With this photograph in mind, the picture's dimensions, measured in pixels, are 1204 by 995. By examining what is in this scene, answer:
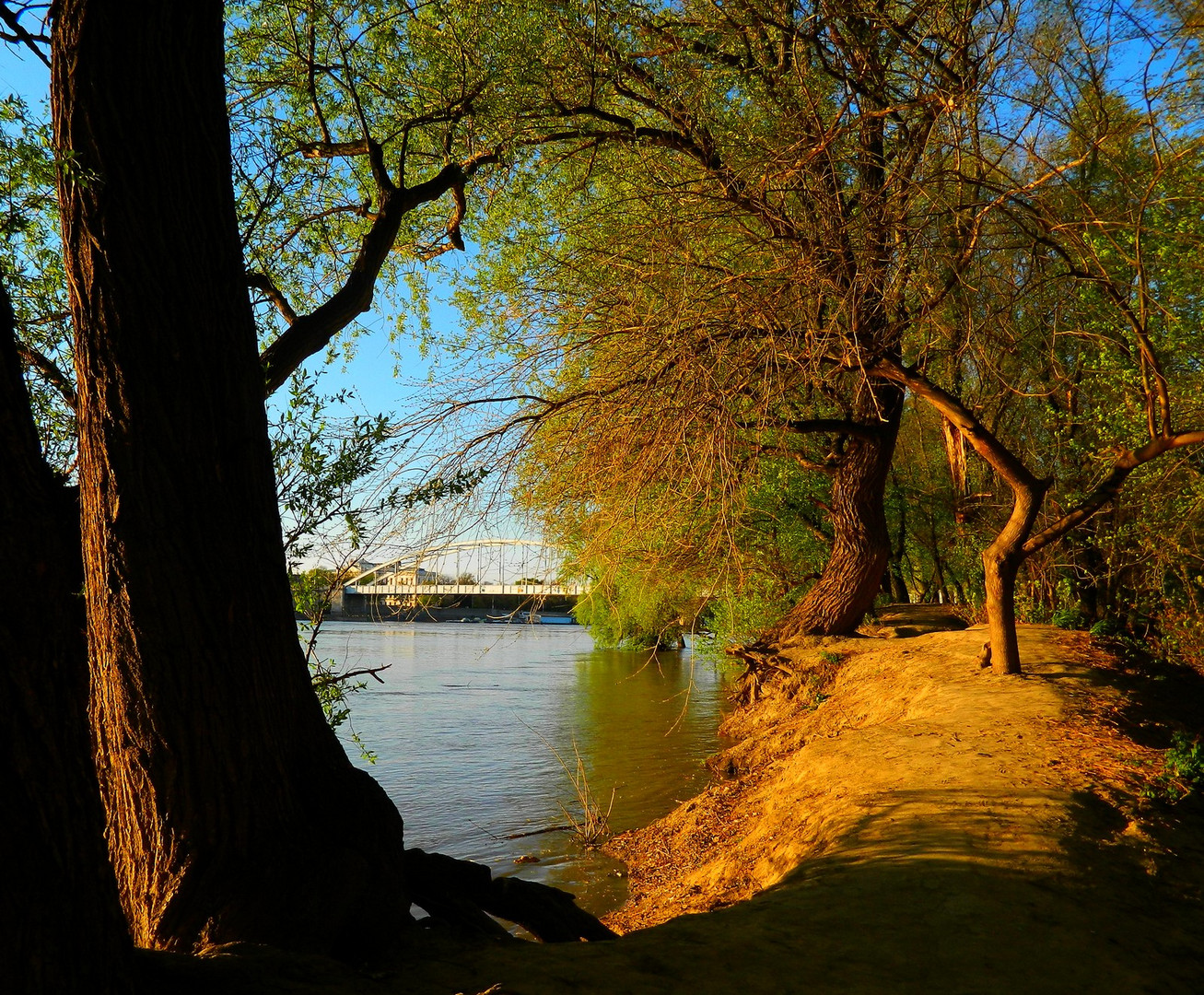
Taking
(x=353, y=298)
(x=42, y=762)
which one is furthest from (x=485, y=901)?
(x=353, y=298)

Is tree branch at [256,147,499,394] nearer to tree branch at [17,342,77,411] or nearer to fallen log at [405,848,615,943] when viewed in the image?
tree branch at [17,342,77,411]

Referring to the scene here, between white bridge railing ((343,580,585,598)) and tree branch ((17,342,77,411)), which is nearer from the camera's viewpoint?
tree branch ((17,342,77,411))

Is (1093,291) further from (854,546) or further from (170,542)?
(170,542)

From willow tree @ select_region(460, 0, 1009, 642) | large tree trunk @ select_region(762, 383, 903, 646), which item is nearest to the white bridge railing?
willow tree @ select_region(460, 0, 1009, 642)

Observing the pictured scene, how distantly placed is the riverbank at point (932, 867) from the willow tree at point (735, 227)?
2327 mm

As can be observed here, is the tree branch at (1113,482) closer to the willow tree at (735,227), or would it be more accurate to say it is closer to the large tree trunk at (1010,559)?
the large tree trunk at (1010,559)

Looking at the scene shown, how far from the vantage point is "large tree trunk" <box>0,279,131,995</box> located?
240cm

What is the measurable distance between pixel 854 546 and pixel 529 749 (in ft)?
22.3

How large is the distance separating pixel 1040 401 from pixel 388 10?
1006 centimetres

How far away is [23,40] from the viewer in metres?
3.88

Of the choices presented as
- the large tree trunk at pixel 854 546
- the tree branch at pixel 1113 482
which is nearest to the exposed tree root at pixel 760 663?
the large tree trunk at pixel 854 546

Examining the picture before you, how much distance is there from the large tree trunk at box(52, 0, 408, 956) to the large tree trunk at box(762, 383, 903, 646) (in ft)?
32.5

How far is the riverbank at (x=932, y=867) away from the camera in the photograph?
133 inches

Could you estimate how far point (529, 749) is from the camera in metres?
15.5
